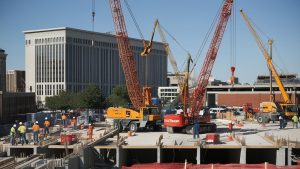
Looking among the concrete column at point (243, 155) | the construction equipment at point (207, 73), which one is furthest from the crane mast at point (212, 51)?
the concrete column at point (243, 155)

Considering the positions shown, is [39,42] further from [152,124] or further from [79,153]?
[79,153]

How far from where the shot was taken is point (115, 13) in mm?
41812

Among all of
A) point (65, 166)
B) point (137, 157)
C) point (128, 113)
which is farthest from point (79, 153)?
point (128, 113)

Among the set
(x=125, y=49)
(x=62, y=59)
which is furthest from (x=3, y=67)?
(x=125, y=49)

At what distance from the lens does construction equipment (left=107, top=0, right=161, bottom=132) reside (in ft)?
123

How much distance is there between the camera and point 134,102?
4075 centimetres

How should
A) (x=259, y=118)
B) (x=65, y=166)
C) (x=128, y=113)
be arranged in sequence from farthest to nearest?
(x=259, y=118)
(x=128, y=113)
(x=65, y=166)

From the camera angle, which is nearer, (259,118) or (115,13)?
(115,13)

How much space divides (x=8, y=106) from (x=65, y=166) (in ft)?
103

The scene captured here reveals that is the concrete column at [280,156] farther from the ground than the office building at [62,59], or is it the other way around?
the office building at [62,59]

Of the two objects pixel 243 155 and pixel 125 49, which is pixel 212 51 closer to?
pixel 125 49

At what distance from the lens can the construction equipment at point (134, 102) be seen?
37.4 meters

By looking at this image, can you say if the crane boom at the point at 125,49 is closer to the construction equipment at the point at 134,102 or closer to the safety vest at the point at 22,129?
the construction equipment at the point at 134,102

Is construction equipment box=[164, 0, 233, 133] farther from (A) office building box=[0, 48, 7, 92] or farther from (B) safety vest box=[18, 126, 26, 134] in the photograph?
(A) office building box=[0, 48, 7, 92]
